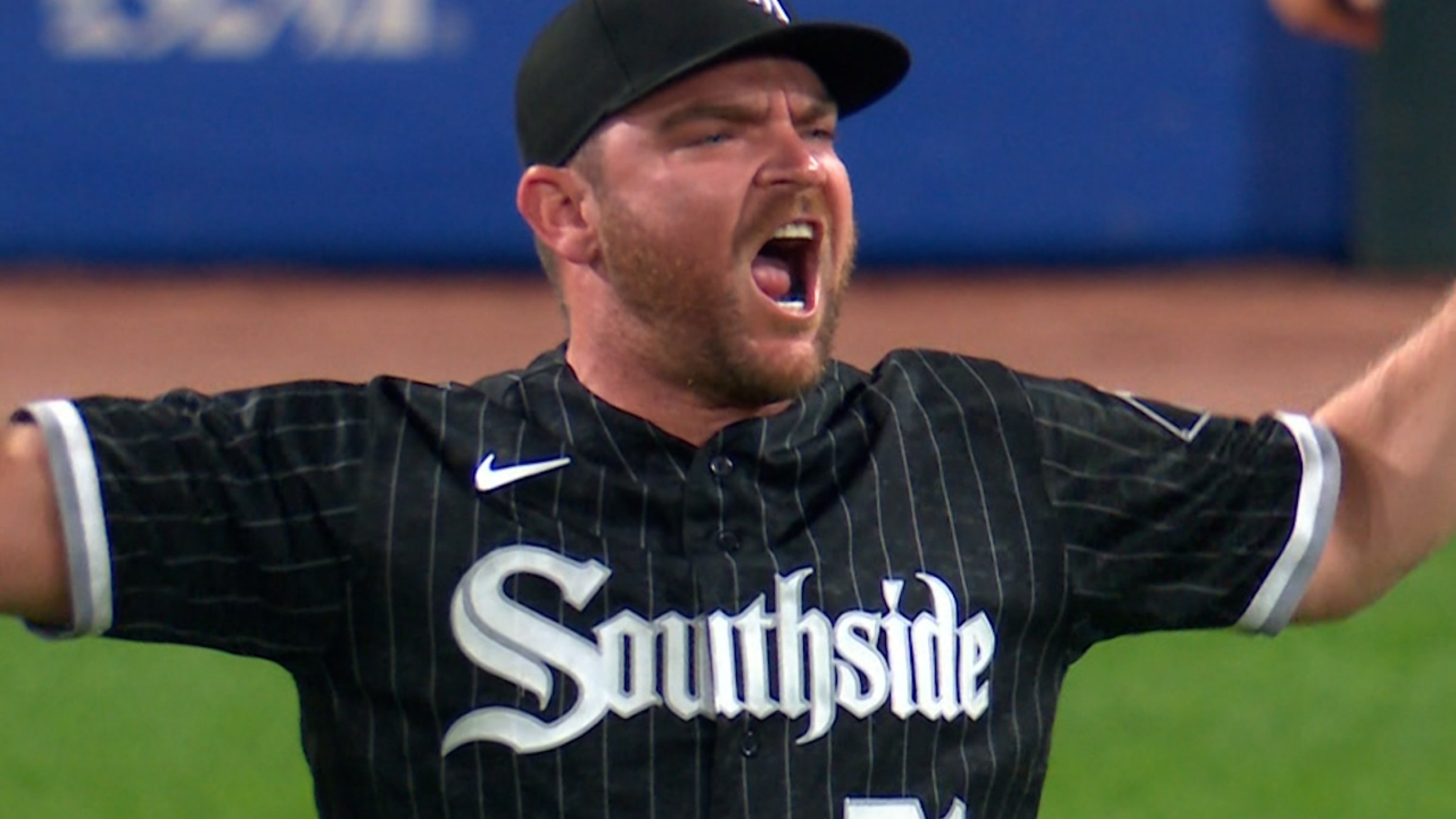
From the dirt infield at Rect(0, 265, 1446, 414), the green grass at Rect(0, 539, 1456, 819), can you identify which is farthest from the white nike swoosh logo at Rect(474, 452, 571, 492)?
the dirt infield at Rect(0, 265, 1446, 414)

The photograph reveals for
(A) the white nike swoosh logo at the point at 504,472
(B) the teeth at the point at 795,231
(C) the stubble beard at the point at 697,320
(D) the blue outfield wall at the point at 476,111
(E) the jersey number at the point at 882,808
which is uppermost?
(B) the teeth at the point at 795,231

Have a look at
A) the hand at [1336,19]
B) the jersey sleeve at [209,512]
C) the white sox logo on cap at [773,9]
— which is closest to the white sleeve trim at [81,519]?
the jersey sleeve at [209,512]

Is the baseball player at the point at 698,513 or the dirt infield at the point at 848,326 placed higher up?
the baseball player at the point at 698,513

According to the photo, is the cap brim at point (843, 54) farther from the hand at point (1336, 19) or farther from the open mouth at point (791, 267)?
the hand at point (1336, 19)

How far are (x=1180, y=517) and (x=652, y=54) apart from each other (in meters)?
0.76

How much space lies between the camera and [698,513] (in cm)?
280

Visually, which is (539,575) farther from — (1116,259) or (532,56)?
(1116,259)

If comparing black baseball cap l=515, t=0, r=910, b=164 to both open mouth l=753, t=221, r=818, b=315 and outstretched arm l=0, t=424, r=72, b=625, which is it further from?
outstretched arm l=0, t=424, r=72, b=625

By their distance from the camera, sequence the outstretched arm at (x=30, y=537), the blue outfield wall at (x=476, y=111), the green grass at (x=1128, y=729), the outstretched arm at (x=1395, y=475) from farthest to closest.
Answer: the blue outfield wall at (x=476, y=111)
the green grass at (x=1128, y=729)
the outstretched arm at (x=1395, y=475)
the outstretched arm at (x=30, y=537)

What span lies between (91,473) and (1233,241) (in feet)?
27.7

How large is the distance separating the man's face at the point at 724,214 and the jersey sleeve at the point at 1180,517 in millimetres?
319

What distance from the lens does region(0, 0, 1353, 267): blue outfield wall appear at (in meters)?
10.2

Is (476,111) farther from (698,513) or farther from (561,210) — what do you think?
(698,513)

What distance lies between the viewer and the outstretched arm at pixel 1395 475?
2838mm
